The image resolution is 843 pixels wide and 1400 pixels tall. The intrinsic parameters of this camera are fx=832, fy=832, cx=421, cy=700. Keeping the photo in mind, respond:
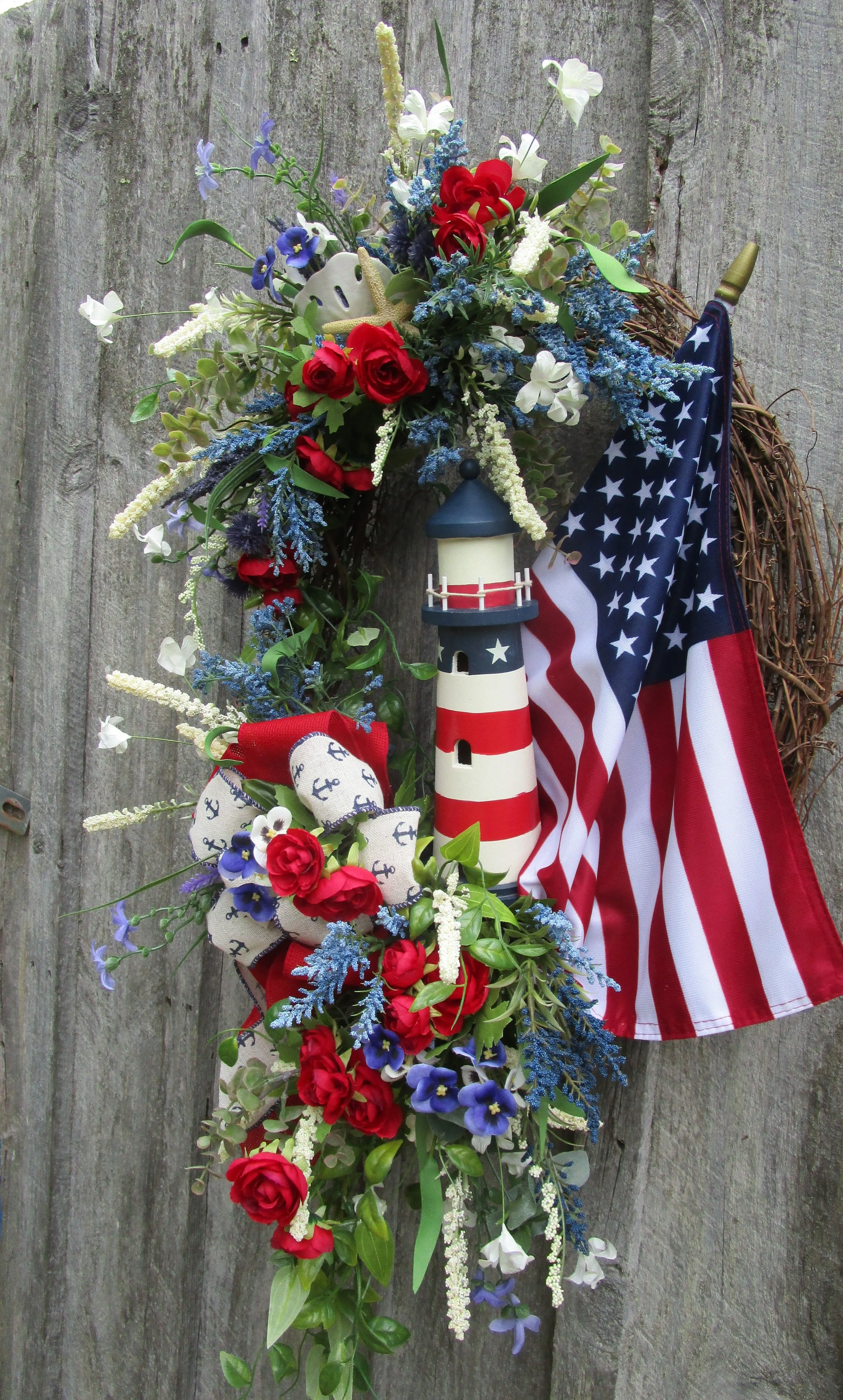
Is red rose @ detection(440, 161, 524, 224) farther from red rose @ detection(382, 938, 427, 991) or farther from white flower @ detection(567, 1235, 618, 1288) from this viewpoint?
white flower @ detection(567, 1235, 618, 1288)

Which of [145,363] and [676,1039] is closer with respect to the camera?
[676,1039]

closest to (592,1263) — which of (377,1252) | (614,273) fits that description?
(377,1252)

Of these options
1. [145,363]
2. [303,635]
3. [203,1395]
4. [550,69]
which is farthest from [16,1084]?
[550,69]

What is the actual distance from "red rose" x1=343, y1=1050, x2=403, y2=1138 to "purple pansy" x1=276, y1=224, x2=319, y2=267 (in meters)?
0.87

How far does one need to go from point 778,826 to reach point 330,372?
2.29ft

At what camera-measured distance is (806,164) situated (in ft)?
3.27

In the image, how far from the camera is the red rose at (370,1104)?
0.87m

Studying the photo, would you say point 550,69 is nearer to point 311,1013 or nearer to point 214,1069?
point 311,1013

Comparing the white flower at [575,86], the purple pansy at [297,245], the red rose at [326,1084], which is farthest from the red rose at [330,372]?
the red rose at [326,1084]

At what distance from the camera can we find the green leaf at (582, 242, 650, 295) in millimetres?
811

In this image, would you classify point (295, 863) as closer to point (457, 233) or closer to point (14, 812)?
point (457, 233)

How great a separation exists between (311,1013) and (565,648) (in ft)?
1.69

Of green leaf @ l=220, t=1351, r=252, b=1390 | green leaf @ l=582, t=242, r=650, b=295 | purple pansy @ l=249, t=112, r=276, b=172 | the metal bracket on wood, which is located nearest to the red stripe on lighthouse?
green leaf @ l=582, t=242, r=650, b=295

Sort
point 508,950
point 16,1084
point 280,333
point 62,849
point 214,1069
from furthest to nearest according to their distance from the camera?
point 16,1084 → point 62,849 → point 214,1069 → point 280,333 → point 508,950
